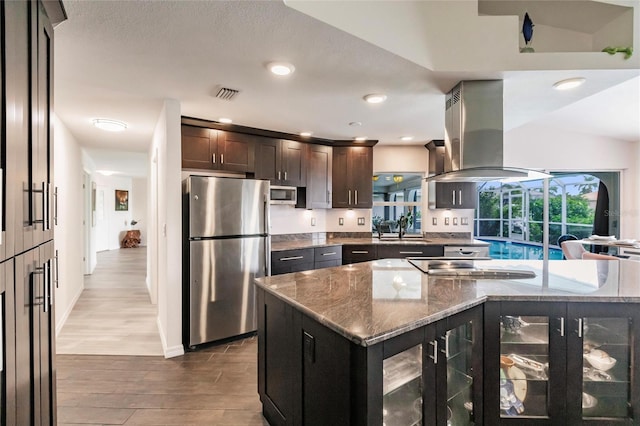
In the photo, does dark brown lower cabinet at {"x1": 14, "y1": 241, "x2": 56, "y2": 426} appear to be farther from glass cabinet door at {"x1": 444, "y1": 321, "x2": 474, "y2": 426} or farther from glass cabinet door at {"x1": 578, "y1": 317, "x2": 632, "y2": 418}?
glass cabinet door at {"x1": 578, "y1": 317, "x2": 632, "y2": 418}

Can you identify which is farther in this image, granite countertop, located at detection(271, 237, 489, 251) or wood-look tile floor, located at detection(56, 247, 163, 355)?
granite countertop, located at detection(271, 237, 489, 251)

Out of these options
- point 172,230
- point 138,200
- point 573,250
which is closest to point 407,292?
point 172,230

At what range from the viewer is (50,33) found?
1.49 meters

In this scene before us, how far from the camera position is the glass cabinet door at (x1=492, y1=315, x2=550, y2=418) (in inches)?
70.4

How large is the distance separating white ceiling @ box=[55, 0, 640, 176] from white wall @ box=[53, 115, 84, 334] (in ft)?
1.12

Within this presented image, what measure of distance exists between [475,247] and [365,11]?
11.8ft

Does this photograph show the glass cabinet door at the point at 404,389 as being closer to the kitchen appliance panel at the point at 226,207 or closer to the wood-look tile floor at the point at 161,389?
the wood-look tile floor at the point at 161,389

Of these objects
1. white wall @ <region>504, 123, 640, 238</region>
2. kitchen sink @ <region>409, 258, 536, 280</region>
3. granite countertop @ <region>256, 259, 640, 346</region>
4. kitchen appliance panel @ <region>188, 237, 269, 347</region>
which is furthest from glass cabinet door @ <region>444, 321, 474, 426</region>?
white wall @ <region>504, 123, 640, 238</region>

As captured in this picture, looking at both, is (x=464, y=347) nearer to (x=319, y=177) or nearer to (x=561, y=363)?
(x=561, y=363)

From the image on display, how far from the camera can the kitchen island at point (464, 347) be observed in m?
1.43

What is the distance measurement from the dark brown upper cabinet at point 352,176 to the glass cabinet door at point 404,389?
3302 millimetres

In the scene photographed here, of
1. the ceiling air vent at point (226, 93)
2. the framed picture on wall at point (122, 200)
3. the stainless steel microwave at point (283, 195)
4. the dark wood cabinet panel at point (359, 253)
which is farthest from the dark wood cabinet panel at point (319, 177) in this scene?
the framed picture on wall at point (122, 200)

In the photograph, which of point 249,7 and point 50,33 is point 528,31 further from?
point 50,33

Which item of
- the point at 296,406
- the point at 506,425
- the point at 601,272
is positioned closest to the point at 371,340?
the point at 296,406
